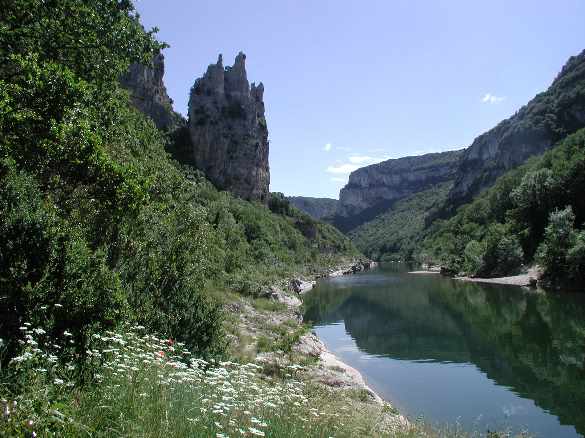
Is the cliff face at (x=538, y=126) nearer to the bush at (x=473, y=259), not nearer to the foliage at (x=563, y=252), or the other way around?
the bush at (x=473, y=259)

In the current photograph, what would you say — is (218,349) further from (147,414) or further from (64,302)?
(147,414)

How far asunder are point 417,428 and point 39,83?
10745mm

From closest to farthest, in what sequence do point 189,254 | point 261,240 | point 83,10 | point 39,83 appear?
point 39,83 < point 83,10 < point 189,254 < point 261,240

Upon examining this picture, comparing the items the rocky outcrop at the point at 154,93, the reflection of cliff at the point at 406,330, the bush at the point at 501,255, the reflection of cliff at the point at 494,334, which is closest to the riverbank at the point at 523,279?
the bush at the point at 501,255

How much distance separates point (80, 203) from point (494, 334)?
30.7m

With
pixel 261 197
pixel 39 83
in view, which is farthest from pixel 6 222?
pixel 261 197

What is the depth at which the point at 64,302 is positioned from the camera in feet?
23.0

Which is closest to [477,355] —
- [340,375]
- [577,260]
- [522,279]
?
[340,375]

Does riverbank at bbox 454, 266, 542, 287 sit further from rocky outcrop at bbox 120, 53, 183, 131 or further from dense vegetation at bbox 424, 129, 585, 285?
rocky outcrop at bbox 120, 53, 183, 131

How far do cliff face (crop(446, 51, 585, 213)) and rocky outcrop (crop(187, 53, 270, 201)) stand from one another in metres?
86.9

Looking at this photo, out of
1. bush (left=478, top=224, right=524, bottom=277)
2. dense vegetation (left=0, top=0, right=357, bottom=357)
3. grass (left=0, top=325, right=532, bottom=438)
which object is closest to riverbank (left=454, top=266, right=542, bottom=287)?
bush (left=478, top=224, right=524, bottom=277)

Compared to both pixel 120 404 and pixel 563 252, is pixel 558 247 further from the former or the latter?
pixel 120 404

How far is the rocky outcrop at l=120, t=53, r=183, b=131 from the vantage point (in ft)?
315

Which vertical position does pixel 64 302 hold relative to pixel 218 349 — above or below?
above
